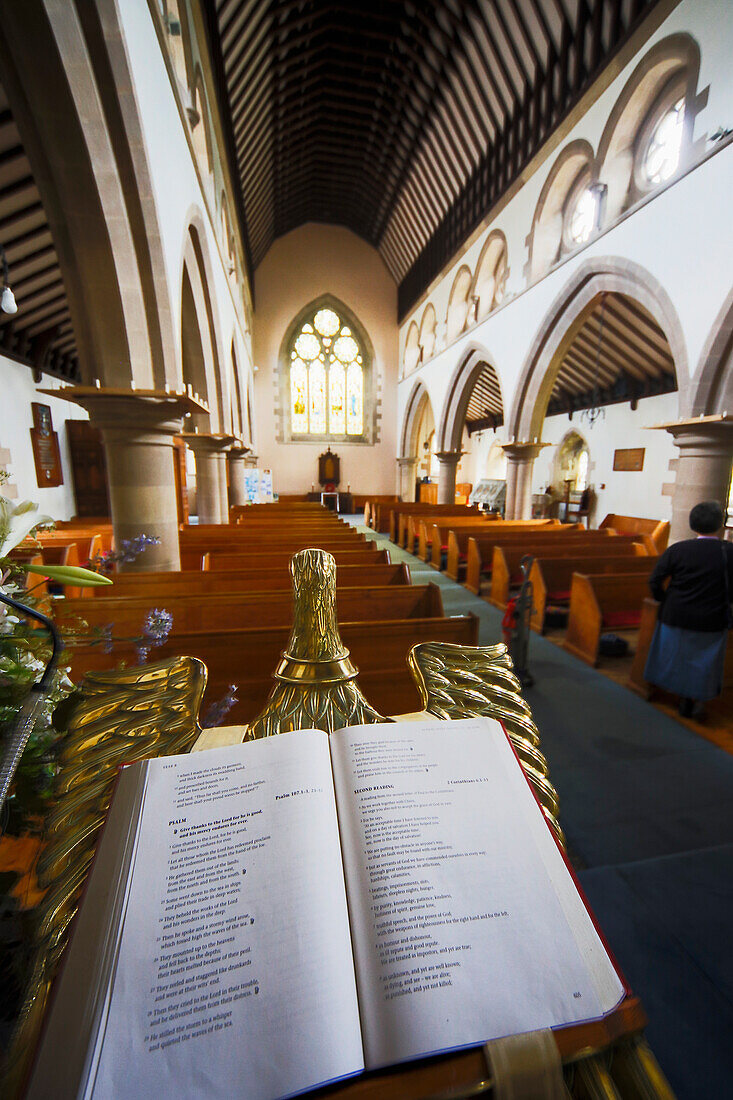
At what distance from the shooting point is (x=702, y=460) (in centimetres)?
498

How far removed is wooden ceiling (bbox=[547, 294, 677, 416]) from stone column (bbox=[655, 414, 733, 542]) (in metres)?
3.09

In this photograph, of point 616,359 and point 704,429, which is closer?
point 704,429

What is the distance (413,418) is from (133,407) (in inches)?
507

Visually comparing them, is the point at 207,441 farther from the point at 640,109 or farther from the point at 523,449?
the point at 640,109

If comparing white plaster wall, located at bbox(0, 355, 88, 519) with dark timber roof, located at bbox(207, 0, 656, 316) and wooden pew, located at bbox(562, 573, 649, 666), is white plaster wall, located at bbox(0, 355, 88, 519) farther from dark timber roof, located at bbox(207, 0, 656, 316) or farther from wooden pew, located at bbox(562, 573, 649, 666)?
wooden pew, located at bbox(562, 573, 649, 666)

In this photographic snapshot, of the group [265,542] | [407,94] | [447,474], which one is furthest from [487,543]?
[407,94]

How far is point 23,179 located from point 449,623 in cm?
612

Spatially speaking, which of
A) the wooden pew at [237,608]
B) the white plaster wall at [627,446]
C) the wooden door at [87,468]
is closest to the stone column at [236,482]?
the wooden door at [87,468]

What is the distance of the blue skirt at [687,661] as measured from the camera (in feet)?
8.98

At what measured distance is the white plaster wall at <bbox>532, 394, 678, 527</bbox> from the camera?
9852 mm

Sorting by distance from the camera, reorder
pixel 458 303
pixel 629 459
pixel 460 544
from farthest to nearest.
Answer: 1. pixel 458 303
2. pixel 629 459
3. pixel 460 544

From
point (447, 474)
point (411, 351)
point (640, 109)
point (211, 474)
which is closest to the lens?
point (640, 109)

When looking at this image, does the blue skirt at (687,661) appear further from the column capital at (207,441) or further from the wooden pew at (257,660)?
the column capital at (207,441)

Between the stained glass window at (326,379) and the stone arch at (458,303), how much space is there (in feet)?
17.4
